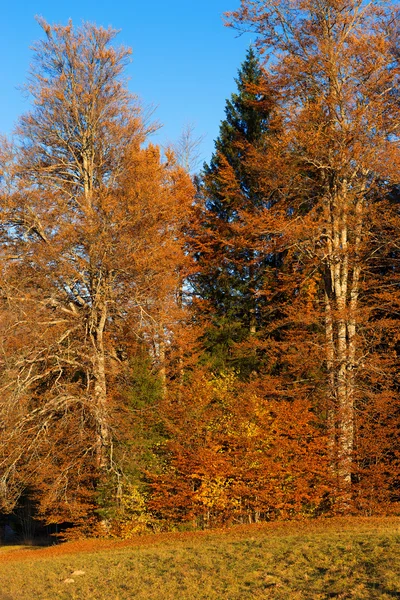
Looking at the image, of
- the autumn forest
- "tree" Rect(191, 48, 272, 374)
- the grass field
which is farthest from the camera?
"tree" Rect(191, 48, 272, 374)

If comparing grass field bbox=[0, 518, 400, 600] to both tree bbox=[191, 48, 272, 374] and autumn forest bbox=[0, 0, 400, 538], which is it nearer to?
autumn forest bbox=[0, 0, 400, 538]

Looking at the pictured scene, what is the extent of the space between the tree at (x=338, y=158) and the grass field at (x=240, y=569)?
5.04 metres

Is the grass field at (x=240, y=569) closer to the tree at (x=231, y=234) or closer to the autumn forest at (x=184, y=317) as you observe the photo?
the autumn forest at (x=184, y=317)

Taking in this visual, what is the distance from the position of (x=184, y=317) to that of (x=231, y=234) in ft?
18.1

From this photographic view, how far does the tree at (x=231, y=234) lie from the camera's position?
24.9 metres

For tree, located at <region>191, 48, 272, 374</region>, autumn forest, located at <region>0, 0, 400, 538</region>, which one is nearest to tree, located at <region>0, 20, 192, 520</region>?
autumn forest, located at <region>0, 0, 400, 538</region>

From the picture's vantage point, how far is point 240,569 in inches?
403

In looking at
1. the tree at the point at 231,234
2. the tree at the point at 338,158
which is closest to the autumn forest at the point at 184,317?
the tree at the point at 338,158

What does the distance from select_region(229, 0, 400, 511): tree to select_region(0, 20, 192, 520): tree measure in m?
4.22

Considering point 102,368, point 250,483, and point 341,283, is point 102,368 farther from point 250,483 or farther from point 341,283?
point 341,283

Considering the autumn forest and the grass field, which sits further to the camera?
the autumn forest

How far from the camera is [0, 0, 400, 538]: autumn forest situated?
18.5 m

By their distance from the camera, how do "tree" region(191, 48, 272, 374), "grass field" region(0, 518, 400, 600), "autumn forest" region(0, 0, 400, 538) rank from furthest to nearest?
"tree" region(191, 48, 272, 374)
"autumn forest" region(0, 0, 400, 538)
"grass field" region(0, 518, 400, 600)

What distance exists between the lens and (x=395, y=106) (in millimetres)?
19531
